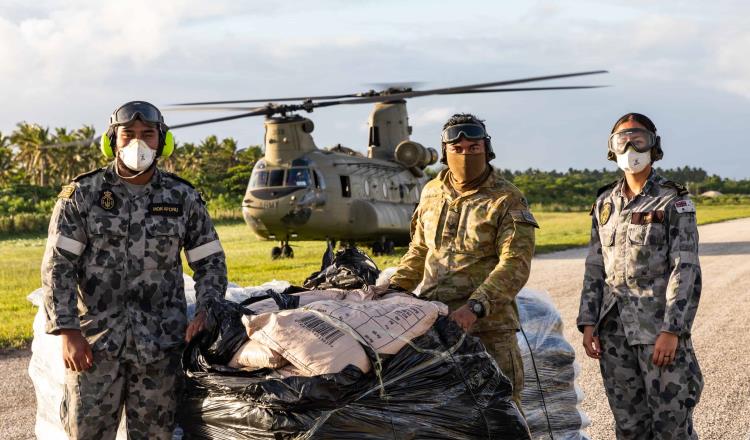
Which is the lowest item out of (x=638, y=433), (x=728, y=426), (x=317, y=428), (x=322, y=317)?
(x=728, y=426)

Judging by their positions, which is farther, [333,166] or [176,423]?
[333,166]

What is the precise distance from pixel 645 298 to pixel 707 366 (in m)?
4.50

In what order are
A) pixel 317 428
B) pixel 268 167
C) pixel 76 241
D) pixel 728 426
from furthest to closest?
pixel 268 167
pixel 728 426
pixel 76 241
pixel 317 428

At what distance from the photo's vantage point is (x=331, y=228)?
19.5 meters

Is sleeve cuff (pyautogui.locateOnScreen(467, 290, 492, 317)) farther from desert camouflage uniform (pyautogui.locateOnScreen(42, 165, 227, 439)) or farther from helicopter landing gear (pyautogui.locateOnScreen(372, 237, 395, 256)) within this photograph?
helicopter landing gear (pyautogui.locateOnScreen(372, 237, 395, 256))

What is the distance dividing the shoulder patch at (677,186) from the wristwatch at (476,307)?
45.0 inches

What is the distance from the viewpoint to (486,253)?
13.9 feet

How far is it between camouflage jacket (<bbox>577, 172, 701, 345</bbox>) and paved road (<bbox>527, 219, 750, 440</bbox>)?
6.42ft

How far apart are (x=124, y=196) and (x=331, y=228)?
51.0 ft

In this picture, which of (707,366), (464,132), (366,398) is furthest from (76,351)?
(707,366)

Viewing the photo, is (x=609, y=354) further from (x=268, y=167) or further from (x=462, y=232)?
(x=268, y=167)

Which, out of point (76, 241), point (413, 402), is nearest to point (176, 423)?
point (76, 241)

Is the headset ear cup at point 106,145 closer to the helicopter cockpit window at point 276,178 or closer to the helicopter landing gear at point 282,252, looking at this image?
the helicopter cockpit window at point 276,178

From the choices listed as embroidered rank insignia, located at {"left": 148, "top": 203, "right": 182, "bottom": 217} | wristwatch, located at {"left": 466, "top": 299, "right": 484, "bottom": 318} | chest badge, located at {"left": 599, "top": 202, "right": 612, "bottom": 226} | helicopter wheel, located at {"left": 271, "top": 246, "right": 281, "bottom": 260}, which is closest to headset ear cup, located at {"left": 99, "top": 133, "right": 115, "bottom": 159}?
embroidered rank insignia, located at {"left": 148, "top": 203, "right": 182, "bottom": 217}
